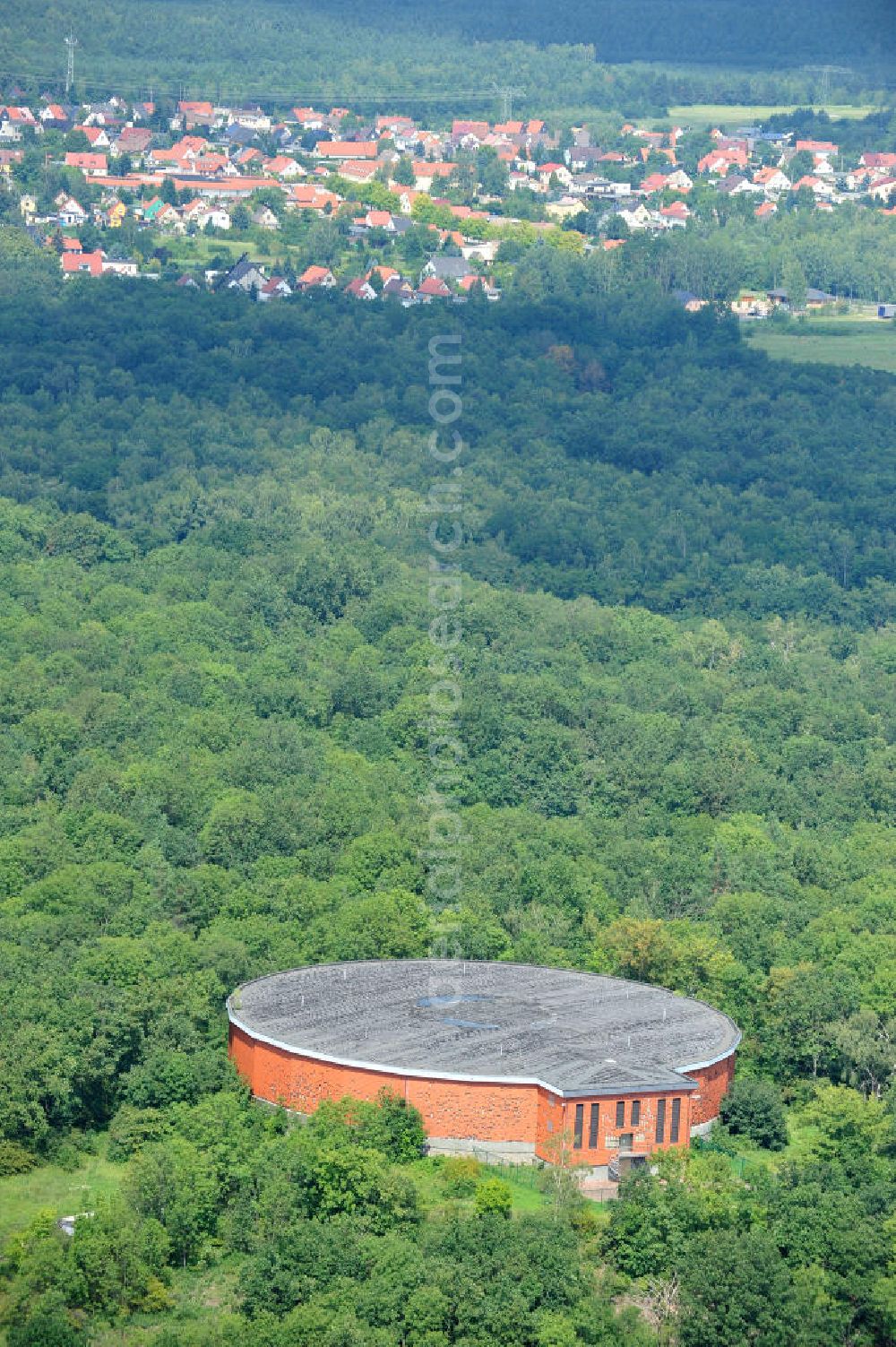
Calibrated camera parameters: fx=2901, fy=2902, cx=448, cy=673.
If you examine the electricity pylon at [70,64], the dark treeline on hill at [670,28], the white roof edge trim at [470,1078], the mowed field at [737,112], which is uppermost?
the dark treeline on hill at [670,28]

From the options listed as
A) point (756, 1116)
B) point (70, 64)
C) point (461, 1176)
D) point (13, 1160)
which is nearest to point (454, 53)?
point (70, 64)

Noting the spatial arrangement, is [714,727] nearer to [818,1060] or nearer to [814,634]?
[814,634]

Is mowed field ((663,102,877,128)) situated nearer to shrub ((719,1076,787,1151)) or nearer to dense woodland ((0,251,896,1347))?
dense woodland ((0,251,896,1347))

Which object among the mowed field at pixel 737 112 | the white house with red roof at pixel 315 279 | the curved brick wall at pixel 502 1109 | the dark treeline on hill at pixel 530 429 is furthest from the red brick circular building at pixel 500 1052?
the mowed field at pixel 737 112

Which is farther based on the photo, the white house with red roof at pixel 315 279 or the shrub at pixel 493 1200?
the white house with red roof at pixel 315 279

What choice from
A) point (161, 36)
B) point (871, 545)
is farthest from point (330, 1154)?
point (161, 36)

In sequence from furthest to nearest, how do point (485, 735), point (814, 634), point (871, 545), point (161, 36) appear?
point (161, 36) < point (871, 545) < point (814, 634) < point (485, 735)

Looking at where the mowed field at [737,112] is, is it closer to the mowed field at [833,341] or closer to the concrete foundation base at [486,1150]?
the mowed field at [833,341]
